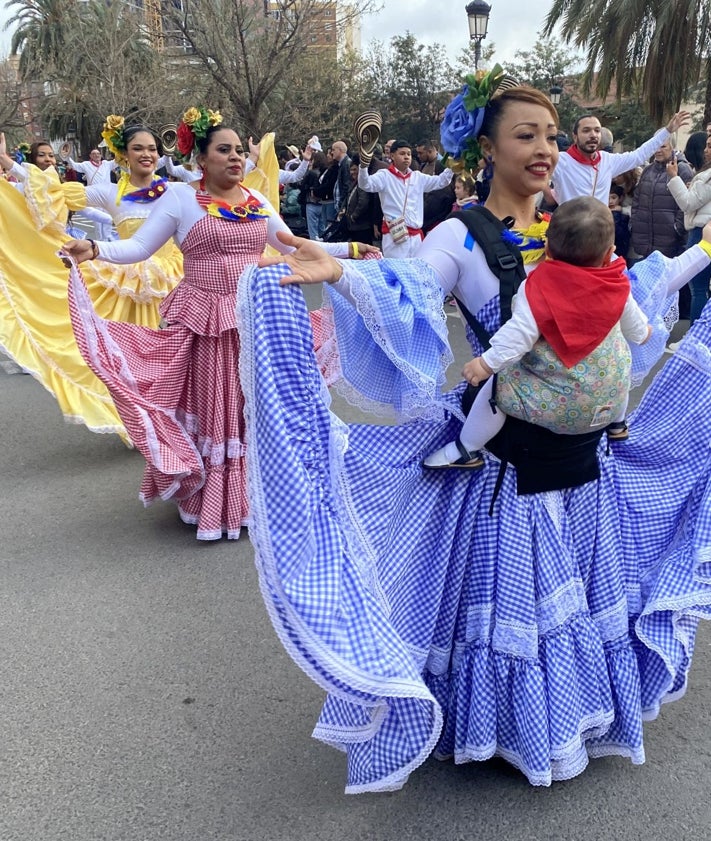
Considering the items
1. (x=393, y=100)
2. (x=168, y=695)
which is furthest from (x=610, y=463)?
(x=393, y=100)

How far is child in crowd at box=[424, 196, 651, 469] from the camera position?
2088 millimetres

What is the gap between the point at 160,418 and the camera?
4.33m

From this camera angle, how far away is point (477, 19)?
12492 millimetres

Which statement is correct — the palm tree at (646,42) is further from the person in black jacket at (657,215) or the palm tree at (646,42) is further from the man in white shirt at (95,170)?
the man in white shirt at (95,170)

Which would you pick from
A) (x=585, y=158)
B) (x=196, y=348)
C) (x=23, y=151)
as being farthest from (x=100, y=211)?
(x=585, y=158)

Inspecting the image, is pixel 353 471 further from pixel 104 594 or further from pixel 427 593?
pixel 104 594

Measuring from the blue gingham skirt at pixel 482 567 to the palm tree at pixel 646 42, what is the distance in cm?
1439

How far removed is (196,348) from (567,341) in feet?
8.70

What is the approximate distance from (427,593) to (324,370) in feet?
2.53

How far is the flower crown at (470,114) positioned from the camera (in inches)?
98.0

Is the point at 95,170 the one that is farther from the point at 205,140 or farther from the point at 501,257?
the point at 501,257

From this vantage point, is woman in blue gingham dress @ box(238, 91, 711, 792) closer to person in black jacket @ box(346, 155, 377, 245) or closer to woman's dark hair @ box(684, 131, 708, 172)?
woman's dark hair @ box(684, 131, 708, 172)

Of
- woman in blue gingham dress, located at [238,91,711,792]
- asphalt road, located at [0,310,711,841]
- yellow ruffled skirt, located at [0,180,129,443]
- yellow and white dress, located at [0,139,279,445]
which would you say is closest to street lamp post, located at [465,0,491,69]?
yellow and white dress, located at [0,139,279,445]

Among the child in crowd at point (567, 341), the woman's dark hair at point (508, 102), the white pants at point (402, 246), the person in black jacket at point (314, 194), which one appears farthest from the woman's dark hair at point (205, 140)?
the person in black jacket at point (314, 194)
